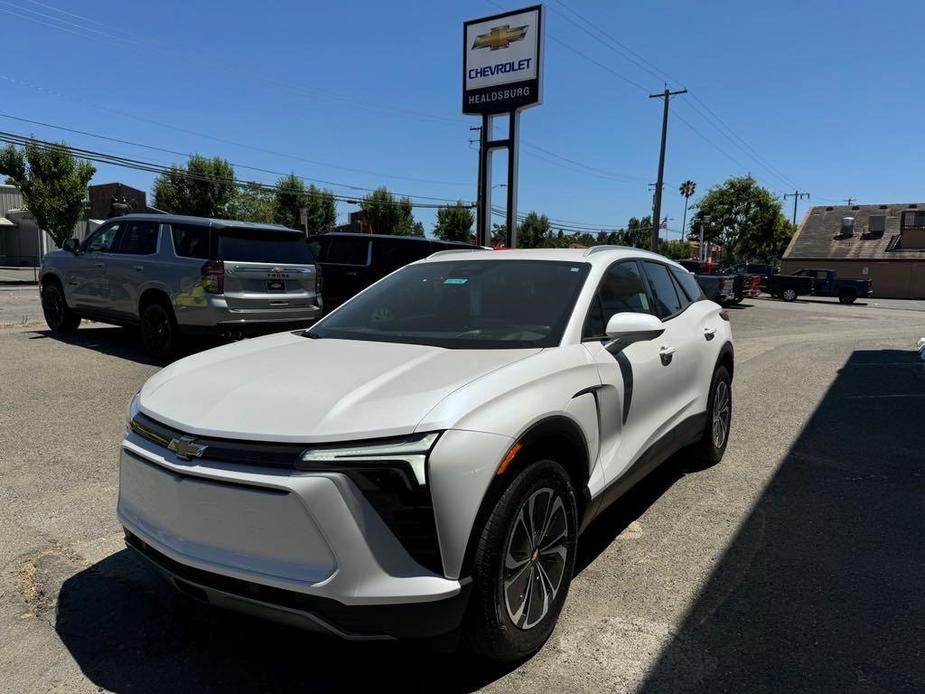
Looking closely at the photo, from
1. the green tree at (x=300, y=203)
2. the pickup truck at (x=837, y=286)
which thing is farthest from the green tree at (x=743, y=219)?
the green tree at (x=300, y=203)

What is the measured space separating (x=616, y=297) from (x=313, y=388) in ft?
6.50

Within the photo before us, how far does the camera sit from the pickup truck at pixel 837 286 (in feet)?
116

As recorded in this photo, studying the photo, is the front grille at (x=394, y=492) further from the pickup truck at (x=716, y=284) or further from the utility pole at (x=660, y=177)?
the utility pole at (x=660, y=177)

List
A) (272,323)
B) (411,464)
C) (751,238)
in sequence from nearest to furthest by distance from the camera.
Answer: (411,464)
(272,323)
(751,238)

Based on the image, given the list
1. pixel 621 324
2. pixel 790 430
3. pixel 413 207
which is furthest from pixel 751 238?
pixel 621 324

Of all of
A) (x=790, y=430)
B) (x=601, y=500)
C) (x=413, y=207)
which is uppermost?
(x=413, y=207)

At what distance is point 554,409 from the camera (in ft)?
8.75

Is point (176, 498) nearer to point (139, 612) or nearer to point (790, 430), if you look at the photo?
point (139, 612)

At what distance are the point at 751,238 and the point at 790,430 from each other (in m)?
59.7

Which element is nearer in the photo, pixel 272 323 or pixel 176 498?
pixel 176 498

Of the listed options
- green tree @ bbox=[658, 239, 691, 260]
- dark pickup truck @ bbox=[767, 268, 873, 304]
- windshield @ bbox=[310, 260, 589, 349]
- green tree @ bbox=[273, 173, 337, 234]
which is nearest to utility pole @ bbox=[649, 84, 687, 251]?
dark pickup truck @ bbox=[767, 268, 873, 304]

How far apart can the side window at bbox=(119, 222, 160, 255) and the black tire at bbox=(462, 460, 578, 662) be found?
7764 millimetres

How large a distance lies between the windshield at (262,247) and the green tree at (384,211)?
41.3m

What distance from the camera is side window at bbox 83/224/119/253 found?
9453mm
